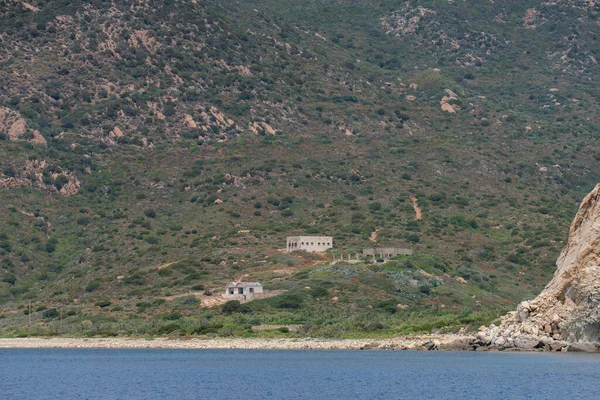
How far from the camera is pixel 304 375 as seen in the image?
68.0 metres

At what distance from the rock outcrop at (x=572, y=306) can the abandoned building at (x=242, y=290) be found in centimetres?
3811

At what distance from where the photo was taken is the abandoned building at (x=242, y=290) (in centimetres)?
10981

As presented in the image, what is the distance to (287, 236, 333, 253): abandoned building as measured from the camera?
5064 inches

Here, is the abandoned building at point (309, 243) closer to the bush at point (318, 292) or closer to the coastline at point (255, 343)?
the bush at point (318, 292)

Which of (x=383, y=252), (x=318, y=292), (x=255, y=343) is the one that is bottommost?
(x=255, y=343)

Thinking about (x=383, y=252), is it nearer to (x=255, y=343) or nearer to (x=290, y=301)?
(x=290, y=301)

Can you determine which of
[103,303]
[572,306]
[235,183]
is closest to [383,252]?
[235,183]

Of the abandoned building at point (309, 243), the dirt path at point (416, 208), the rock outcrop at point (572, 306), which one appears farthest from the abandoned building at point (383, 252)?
the rock outcrop at point (572, 306)

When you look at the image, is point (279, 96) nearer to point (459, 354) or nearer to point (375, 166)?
point (375, 166)

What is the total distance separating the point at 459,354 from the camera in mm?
80062

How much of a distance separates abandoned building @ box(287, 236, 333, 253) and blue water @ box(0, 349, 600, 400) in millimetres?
41964

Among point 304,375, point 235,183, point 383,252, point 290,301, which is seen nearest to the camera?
point 304,375

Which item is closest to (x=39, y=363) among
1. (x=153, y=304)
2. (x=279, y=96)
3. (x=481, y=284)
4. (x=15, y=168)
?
(x=153, y=304)

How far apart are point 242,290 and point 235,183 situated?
4453cm
